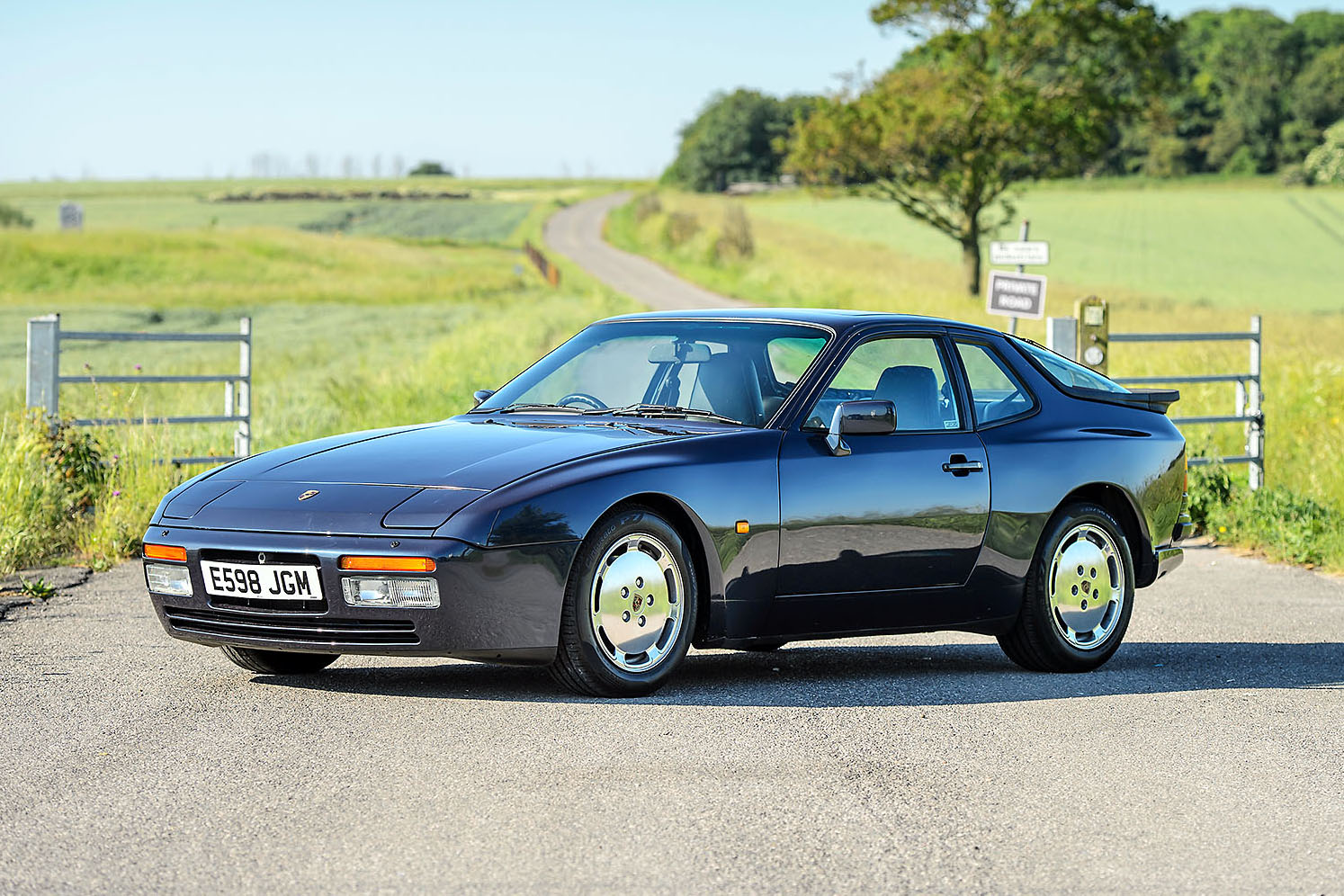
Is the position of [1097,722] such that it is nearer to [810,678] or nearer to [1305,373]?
[810,678]

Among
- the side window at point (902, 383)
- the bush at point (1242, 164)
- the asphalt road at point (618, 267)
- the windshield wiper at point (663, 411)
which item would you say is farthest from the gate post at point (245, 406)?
the bush at point (1242, 164)

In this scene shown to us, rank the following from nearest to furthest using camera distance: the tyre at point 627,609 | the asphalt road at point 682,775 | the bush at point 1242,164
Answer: the asphalt road at point 682,775
the tyre at point 627,609
the bush at point 1242,164

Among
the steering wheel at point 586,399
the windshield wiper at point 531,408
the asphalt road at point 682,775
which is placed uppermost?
the steering wheel at point 586,399

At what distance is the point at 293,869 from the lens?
4.61m

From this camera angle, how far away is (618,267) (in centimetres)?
7169

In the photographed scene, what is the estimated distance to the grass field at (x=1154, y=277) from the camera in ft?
54.8

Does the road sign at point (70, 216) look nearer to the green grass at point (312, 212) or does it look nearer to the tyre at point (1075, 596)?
the green grass at point (312, 212)

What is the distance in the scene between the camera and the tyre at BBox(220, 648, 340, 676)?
24.3ft

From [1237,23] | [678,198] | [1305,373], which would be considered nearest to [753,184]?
[1237,23]

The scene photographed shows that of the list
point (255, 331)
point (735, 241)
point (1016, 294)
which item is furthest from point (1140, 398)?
point (735, 241)

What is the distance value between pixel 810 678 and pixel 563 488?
5.90 feet

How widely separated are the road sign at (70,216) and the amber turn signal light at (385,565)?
100581mm

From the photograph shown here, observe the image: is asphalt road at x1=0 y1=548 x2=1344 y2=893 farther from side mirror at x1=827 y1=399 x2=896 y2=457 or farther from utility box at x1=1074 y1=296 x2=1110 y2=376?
utility box at x1=1074 y1=296 x2=1110 y2=376

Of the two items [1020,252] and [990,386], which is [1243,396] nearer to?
[1020,252]
